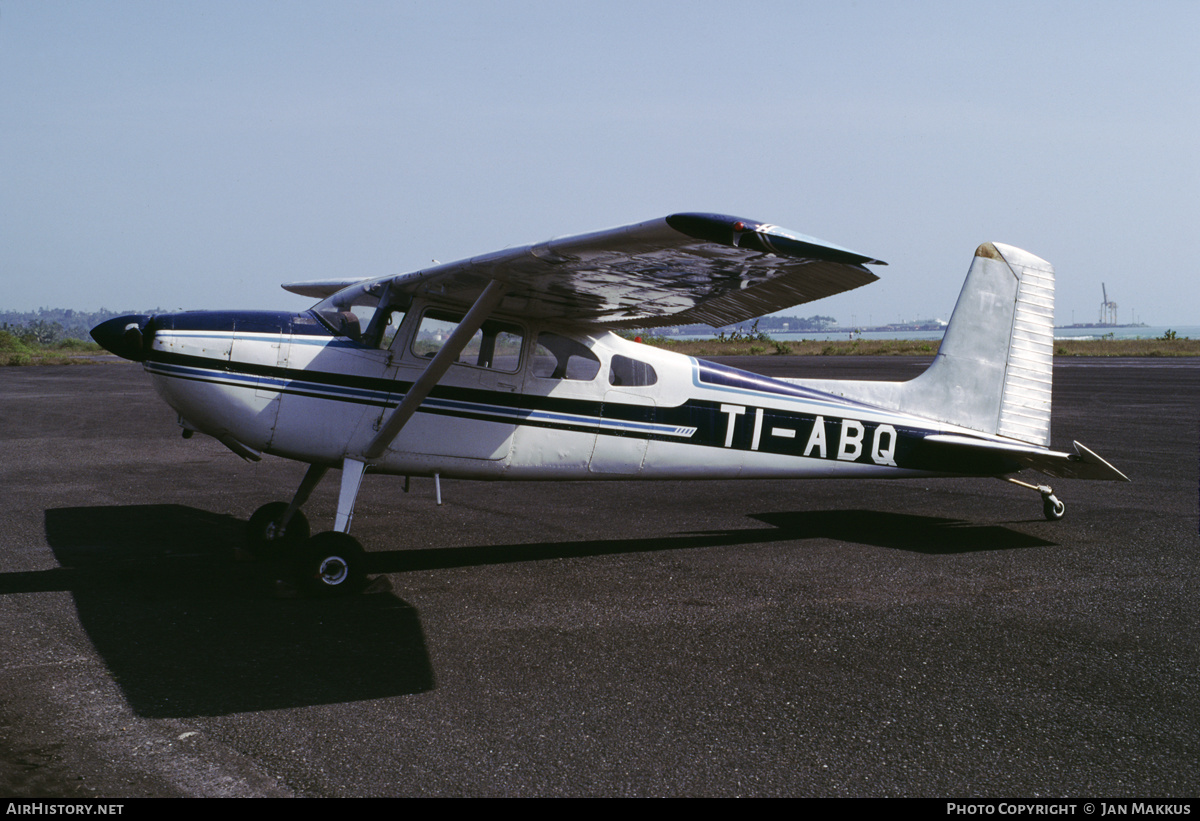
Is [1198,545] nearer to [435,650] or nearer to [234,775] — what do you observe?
[435,650]

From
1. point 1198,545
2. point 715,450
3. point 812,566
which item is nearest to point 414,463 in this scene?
point 715,450

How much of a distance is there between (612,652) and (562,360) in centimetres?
283

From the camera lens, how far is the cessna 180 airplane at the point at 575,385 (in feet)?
19.0

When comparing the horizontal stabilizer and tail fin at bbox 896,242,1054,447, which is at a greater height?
tail fin at bbox 896,242,1054,447

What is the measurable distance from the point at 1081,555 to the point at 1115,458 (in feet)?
20.4

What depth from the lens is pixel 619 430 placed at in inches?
281

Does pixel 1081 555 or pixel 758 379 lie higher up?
pixel 758 379

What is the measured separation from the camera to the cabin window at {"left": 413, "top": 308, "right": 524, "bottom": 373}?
657 cm

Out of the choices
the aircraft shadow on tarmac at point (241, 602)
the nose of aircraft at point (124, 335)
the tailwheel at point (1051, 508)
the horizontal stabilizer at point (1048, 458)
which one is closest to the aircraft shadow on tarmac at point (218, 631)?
the aircraft shadow on tarmac at point (241, 602)

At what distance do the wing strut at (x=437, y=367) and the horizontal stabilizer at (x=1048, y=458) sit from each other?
14.3 feet

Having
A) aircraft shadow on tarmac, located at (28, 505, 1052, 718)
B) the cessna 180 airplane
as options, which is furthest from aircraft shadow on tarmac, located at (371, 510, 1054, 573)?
the cessna 180 airplane

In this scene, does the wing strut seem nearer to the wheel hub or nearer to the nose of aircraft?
the wheel hub

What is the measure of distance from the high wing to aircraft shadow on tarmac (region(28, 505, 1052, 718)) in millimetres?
2029

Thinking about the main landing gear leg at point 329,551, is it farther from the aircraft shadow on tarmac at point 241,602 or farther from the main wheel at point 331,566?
the aircraft shadow on tarmac at point 241,602
